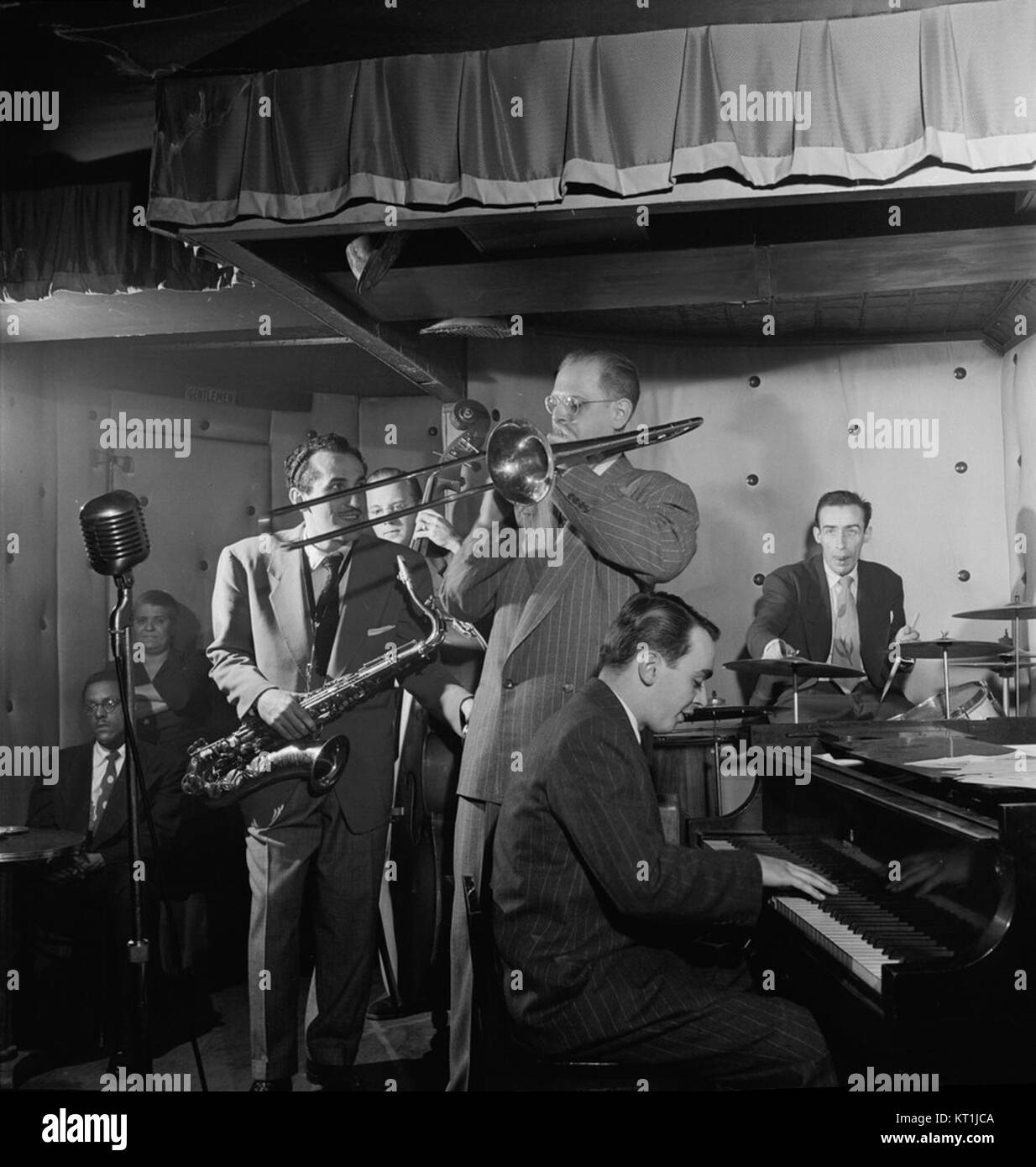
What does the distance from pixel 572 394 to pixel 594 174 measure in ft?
1.94

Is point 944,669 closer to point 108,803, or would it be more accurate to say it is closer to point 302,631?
point 302,631

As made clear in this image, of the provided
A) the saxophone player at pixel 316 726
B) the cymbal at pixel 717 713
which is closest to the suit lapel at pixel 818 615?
the cymbal at pixel 717 713

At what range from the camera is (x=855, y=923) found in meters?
2.19

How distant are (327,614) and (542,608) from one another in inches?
45.6

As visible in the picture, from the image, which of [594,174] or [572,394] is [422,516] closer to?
[572,394]

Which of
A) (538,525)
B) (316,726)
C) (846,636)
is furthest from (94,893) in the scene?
(846,636)

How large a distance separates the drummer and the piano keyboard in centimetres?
314

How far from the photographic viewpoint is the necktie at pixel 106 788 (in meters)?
4.38

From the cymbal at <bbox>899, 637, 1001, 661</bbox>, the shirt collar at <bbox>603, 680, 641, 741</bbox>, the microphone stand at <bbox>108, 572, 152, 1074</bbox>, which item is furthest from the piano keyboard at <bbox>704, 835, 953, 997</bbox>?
the cymbal at <bbox>899, 637, 1001, 661</bbox>

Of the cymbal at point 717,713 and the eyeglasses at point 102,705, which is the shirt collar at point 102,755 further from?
the cymbal at point 717,713

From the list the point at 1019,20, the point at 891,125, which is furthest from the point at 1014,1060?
the point at 1019,20

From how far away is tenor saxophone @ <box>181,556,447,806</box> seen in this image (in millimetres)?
3574

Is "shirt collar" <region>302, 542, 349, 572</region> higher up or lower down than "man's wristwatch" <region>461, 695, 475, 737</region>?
higher up

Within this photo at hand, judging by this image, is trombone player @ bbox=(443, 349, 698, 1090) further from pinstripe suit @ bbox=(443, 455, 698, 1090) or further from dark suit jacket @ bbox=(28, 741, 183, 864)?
dark suit jacket @ bbox=(28, 741, 183, 864)
